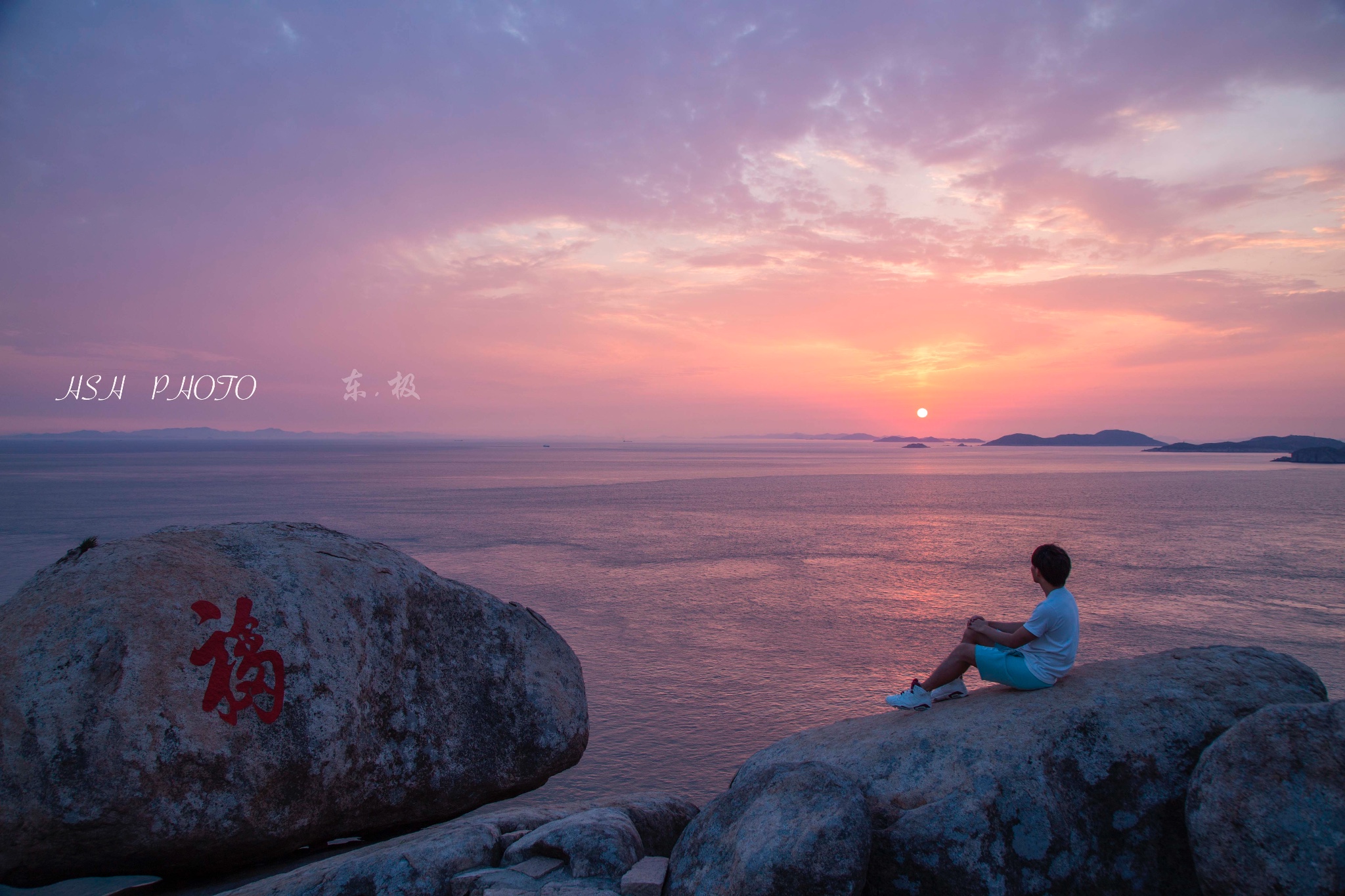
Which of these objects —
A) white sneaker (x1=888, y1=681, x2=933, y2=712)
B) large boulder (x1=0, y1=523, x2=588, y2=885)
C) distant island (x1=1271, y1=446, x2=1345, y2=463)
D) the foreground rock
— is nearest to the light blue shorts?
white sneaker (x1=888, y1=681, x2=933, y2=712)

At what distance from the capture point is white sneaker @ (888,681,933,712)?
7.03m

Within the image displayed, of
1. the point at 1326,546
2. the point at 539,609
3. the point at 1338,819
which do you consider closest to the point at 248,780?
the point at 1338,819

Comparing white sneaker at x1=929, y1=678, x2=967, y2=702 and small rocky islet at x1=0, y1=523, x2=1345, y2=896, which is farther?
white sneaker at x1=929, y1=678, x2=967, y2=702

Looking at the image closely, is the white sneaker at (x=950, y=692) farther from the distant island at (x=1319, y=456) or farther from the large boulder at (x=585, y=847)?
the distant island at (x=1319, y=456)

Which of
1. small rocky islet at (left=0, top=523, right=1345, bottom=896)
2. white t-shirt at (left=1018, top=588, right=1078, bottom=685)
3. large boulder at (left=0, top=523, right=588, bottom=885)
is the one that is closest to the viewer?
small rocky islet at (left=0, top=523, right=1345, bottom=896)

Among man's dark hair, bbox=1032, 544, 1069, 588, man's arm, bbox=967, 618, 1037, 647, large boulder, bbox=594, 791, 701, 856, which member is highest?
man's dark hair, bbox=1032, 544, 1069, 588

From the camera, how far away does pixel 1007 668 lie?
688 cm

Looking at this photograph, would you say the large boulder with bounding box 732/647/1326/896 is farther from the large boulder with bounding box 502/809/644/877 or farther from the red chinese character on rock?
the red chinese character on rock

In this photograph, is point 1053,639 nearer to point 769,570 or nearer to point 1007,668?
point 1007,668

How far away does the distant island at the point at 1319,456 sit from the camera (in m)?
114

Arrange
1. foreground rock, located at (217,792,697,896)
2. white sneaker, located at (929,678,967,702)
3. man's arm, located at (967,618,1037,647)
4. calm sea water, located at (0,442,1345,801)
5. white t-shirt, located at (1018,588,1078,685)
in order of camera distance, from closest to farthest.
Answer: foreground rock, located at (217,792,697,896)
white t-shirt, located at (1018,588,1078,685)
man's arm, located at (967,618,1037,647)
white sneaker, located at (929,678,967,702)
calm sea water, located at (0,442,1345,801)

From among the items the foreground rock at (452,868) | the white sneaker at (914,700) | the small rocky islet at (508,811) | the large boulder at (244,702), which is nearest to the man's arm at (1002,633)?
the small rocky islet at (508,811)

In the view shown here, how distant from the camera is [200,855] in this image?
6469 mm

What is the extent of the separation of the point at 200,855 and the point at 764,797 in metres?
5.01
